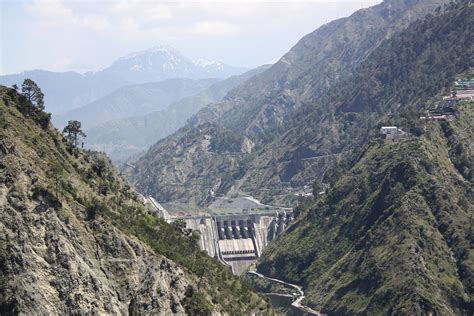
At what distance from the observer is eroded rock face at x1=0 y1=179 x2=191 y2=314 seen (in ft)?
272

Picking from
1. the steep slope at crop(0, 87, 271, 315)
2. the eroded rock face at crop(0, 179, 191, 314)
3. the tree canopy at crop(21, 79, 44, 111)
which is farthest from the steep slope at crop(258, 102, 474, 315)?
the tree canopy at crop(21, 79, 44, 111)

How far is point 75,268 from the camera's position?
87.4 metres

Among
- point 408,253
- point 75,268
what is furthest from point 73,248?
point 408,253

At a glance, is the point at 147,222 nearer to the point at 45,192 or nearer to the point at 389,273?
the point at 45,192

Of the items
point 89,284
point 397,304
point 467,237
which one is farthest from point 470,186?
point 89,284

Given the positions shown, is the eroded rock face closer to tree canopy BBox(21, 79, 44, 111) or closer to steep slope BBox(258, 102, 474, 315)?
tree canopy BBox(21, 79, 44, 111)

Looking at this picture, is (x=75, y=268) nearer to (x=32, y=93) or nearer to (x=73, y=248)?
(x=73, y=248)

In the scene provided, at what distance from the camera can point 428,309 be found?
15412cm

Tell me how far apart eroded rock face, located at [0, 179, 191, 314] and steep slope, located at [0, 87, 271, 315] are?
11 cm

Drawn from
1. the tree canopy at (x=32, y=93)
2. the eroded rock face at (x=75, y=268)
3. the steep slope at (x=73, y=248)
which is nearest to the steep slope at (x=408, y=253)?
the steep slope at (x=73, y=248)

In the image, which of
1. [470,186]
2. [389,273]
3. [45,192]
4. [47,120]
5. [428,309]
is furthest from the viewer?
[470,186]

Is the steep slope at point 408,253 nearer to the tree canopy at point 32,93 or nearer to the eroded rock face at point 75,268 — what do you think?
the eroded rock face at point 75,268

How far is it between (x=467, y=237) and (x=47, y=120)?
98556 millimetres

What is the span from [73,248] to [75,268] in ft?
8.87
